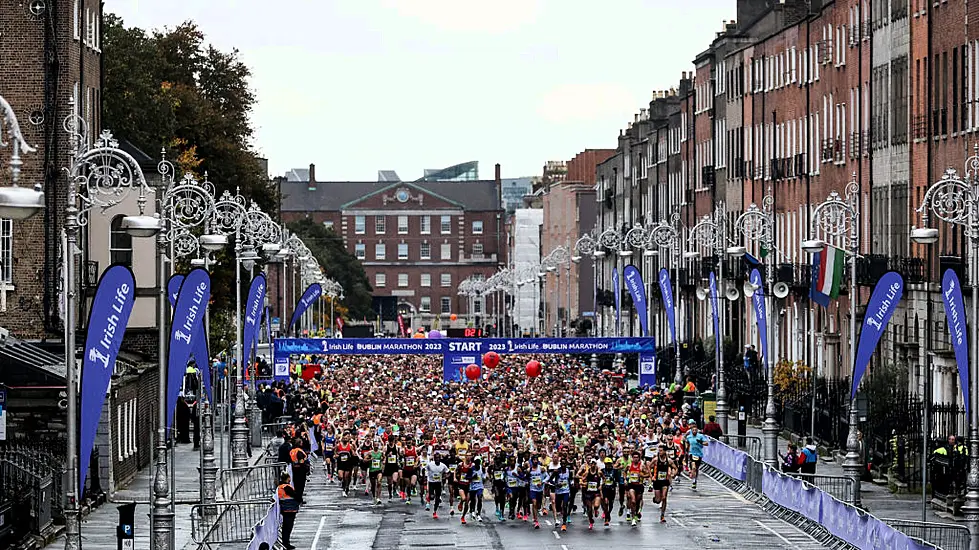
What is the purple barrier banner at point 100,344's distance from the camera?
26.6 m

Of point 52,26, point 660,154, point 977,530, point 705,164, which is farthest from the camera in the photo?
point 660,154

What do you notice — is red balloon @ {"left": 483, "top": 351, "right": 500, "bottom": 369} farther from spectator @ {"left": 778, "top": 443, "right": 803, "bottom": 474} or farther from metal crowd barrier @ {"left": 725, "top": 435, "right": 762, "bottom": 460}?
spectator @ {"left": 778, "top": 443, "right": 803, "bottom": 474}

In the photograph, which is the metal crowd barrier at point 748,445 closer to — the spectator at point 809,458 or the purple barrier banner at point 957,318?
the spectator at point 809,458

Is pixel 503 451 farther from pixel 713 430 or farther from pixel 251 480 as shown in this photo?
pixel 713 430

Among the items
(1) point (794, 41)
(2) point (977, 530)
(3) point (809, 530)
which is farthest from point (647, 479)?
A: (1) point (794, 41)

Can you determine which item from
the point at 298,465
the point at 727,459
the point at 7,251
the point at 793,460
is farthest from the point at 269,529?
the point at 7,251

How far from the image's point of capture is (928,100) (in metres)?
55.0

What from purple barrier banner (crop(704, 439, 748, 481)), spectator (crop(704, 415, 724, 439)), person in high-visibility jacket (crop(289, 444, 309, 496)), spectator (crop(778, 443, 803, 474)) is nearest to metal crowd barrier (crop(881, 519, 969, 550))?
spectator (crop(778, 443, 803, 474))

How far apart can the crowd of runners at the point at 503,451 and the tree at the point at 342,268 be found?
4315 inches

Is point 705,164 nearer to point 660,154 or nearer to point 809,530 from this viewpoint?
point 660,154

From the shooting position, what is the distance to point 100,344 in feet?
88.6

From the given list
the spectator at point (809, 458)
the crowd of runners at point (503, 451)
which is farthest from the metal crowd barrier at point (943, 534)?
the spectator at point (809, 458)

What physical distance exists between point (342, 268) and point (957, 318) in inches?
5943

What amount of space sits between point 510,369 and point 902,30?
2569cm
